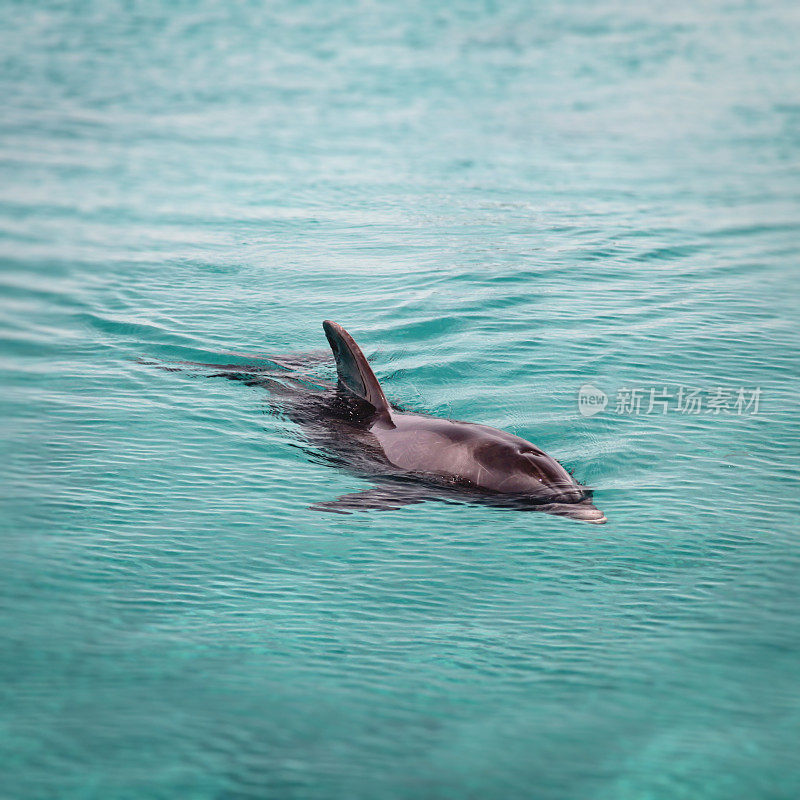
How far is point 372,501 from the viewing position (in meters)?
9.37

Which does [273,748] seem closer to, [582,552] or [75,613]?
[75,613]

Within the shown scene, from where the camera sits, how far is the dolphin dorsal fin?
10.7m

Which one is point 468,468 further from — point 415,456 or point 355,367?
point 355,367

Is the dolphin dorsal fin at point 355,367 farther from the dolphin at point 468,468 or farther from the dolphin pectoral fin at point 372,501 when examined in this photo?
the dolphin pectoral fin at point 372,501

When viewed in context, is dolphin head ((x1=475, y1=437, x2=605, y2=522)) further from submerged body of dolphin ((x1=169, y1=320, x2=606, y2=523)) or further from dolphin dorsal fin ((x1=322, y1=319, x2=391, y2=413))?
dolphin dorsal fin ((x1=322, y1=319, x2=391, y2=413))

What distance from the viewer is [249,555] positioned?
8680 millimetres

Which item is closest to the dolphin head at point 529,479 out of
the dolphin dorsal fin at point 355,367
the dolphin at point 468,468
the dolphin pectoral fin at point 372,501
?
the dolphin at point 468,468

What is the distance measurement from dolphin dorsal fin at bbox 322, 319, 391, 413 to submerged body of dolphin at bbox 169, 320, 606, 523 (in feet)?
0.03

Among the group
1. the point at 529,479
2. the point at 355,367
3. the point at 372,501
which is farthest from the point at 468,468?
the point at 355,367

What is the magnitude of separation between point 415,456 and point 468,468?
24.8 inches

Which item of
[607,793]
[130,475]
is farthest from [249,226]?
[607,793]

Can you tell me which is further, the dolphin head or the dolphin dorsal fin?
the dolphin dorsal fin

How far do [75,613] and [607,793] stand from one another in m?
4.08

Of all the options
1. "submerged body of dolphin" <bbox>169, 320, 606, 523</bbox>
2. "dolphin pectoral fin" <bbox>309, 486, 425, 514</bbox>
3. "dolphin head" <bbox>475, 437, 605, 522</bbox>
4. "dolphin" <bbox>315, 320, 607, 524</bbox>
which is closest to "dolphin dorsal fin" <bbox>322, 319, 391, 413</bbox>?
"submerged body of dolphin" <bbox>169, 320, 606, 523</bbox>
